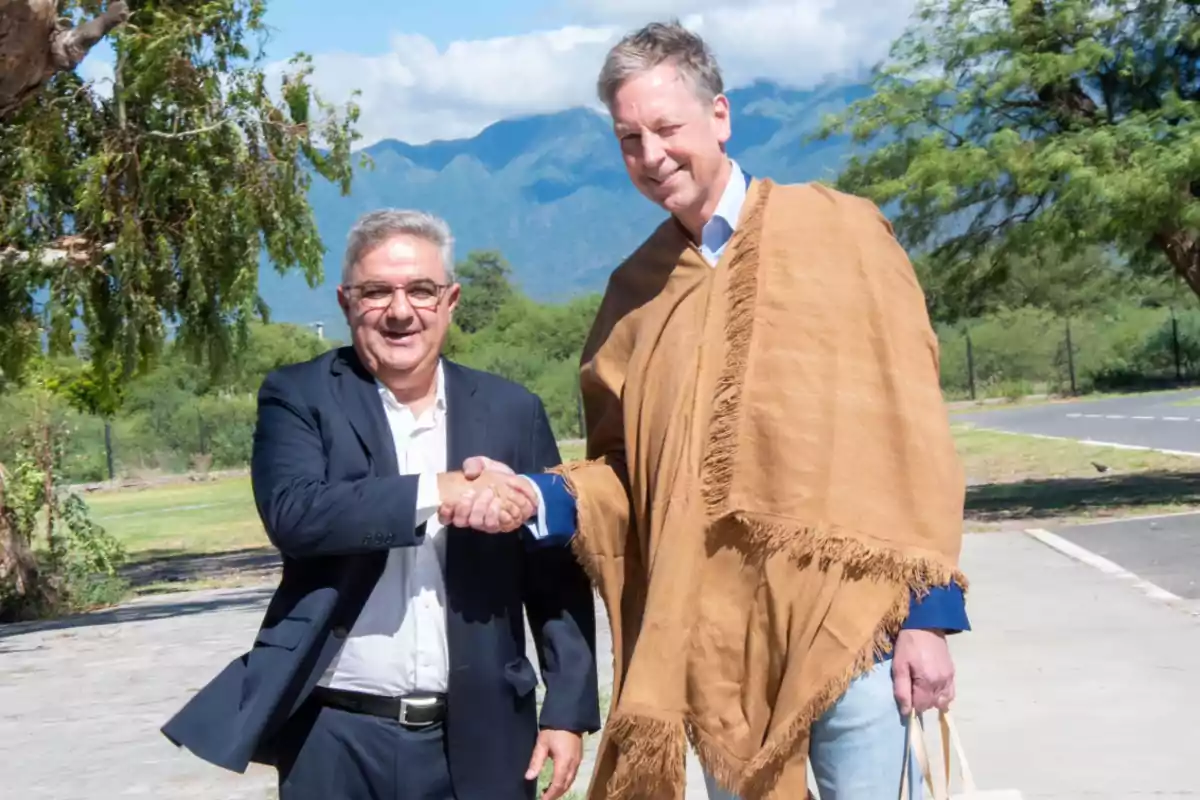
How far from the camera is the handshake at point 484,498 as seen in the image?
128 inches

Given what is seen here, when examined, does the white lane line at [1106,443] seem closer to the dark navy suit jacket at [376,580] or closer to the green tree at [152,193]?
the green tree at [152,193]

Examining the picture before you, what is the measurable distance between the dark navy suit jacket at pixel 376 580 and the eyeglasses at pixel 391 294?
171mm

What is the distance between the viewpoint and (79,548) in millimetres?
16828

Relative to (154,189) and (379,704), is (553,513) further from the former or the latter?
(154,189)

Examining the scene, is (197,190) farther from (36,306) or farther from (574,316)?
(574,316)

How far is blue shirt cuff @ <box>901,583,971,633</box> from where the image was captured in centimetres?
315

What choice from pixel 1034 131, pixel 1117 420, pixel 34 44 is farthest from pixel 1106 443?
pixel 34 44

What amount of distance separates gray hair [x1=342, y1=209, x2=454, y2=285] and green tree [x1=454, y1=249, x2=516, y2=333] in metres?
72.8

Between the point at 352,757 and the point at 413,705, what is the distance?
164mm

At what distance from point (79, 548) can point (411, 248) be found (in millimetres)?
14423

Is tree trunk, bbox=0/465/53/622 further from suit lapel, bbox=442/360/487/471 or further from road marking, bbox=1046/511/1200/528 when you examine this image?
suit lapel, bbox=442/360/487/471

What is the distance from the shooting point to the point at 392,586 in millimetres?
3402

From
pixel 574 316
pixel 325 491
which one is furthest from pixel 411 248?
pixel 574 316

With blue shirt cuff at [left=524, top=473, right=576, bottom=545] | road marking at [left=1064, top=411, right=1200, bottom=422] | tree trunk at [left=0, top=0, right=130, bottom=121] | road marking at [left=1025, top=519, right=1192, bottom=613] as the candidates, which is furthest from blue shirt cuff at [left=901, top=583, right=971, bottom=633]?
road marking at [left=1064, top=411, right=1200, bottom=422]
